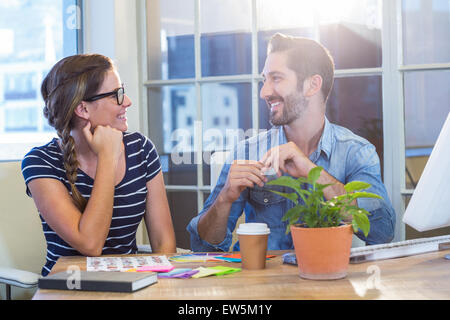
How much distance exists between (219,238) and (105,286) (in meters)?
0.84

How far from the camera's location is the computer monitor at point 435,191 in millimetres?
1227

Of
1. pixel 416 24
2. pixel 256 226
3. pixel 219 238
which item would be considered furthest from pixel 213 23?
pixel 256 226

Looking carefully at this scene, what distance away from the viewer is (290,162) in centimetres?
187

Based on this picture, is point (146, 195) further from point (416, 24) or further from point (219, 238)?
point (416, 24)

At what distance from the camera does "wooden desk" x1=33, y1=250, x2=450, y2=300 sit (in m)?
1.09

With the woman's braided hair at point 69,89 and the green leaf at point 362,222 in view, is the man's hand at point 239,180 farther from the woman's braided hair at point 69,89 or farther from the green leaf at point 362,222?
the green leaf at point 362,222

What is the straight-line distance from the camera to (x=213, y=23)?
8.63 feet

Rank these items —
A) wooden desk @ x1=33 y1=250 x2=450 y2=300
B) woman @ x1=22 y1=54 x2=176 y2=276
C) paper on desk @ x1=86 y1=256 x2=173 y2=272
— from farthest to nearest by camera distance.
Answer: woman @ x1=22 y1=54 x2=176 y2=276 < paper on desk @ x1=86 y1=256 x2=173 y2=272 < wooden desk @ x1=33 y1=250 x2=450 y2=300

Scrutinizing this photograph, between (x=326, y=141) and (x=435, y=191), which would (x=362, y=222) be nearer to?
(x=435, y=191)

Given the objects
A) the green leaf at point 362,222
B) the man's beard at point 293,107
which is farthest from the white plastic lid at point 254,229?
the man's beard at point 293,107

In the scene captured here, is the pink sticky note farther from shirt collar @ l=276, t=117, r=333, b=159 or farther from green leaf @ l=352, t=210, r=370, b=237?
shirt collar @ l=276, t=117, r=333, b=159

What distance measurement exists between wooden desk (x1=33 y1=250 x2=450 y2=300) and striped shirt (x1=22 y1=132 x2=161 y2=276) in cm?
67

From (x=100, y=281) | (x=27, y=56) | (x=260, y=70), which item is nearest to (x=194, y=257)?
(x=100, y=281)

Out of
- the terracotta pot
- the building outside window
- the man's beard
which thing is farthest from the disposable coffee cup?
the building outside window
